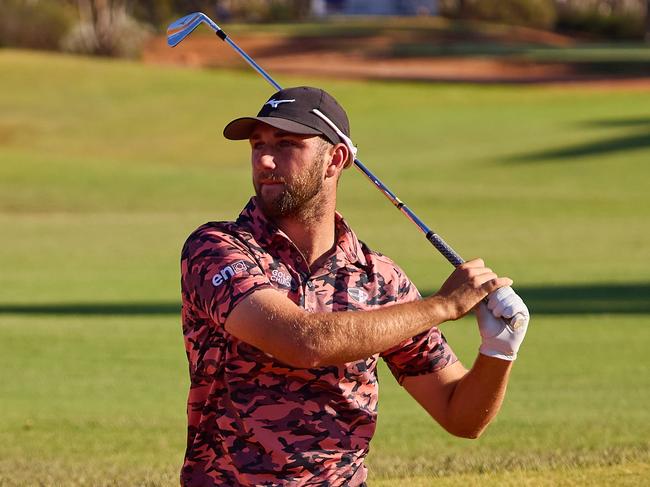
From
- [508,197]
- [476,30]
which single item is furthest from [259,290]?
[476,30]

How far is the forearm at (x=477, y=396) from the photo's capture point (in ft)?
15.3

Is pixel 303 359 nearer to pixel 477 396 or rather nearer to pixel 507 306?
pixel 507 306

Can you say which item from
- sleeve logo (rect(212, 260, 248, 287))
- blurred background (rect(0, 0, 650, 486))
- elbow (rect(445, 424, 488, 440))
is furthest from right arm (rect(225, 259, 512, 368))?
Result: blurred background (rect(0, 0, 650, 486))

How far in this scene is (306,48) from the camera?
2840 inches

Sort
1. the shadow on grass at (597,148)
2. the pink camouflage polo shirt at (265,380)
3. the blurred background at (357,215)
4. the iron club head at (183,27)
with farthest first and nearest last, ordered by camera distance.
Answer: the shadow on grass at (597,148) < the blurred background at (357,215) < the iron club head at (183,27) < the pink camouflage polo shirt at (265,380)

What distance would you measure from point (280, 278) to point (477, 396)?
2.54 ft

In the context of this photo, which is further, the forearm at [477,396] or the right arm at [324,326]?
the forearm at [477,396]

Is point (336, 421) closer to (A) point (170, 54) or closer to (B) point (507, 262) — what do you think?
(B) point (507, 262)

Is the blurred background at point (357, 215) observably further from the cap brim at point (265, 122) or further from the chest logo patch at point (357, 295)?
the cap brim at point (265, 122)

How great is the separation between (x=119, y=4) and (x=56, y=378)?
6653 centimetres

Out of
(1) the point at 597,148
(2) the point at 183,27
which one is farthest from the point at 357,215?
(2) the point at 183,27

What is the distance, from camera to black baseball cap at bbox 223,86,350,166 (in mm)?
4477

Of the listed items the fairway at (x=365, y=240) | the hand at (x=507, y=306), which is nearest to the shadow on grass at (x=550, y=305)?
the fairway at (x=365, y=240)

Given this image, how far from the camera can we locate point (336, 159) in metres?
4.64
